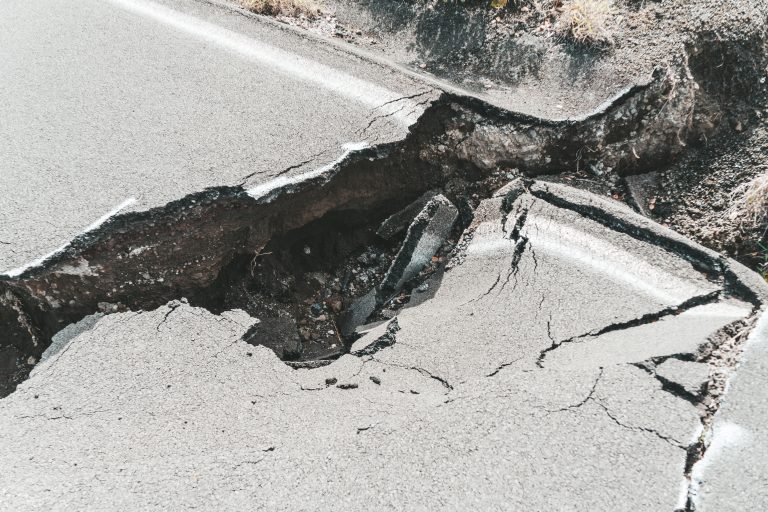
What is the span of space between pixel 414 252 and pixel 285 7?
9.31ft

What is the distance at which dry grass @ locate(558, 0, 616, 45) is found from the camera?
4.36 m

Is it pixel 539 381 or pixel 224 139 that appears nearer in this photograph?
pixel 539 381

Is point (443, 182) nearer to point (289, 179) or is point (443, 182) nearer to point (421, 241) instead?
point (421, 241)

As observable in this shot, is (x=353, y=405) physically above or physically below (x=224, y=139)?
below

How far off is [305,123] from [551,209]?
6.07 ft

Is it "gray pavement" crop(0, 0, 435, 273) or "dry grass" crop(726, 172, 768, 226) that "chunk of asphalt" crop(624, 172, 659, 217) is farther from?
"gray pavement" crop(0, 0, 435, 273)

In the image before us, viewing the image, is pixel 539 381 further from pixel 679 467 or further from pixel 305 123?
pixel 305 123

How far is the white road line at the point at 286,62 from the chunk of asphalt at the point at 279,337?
167cm

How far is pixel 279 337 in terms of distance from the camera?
335cm

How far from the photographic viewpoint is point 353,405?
107 inches

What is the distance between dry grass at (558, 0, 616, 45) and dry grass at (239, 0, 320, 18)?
2.25 m

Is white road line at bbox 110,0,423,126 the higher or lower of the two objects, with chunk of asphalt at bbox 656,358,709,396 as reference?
higher

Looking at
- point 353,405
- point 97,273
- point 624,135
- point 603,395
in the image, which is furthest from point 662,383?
point 97,273

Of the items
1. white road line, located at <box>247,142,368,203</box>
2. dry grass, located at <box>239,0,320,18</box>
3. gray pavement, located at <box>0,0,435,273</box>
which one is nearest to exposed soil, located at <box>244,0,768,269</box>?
gray pavement, located at <box>0,0,435,273</box>
